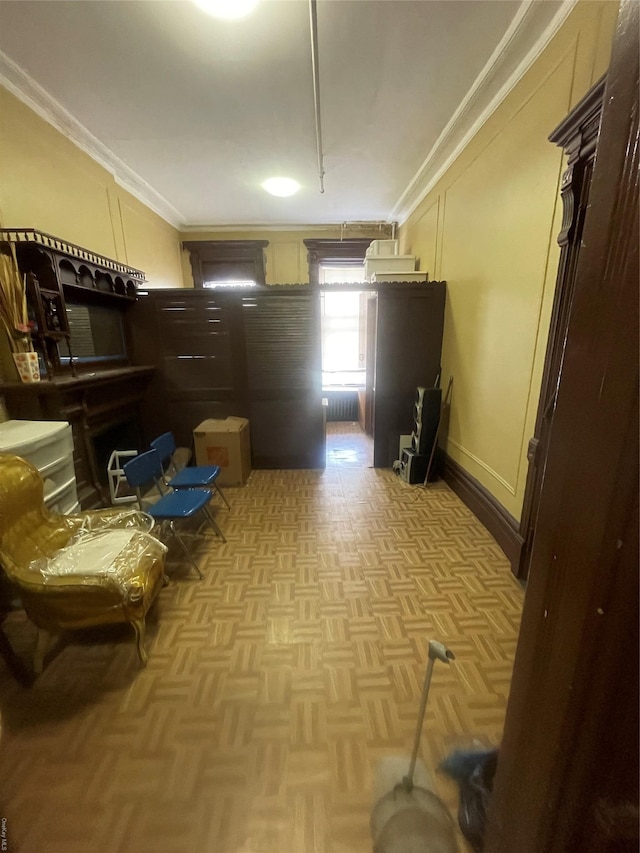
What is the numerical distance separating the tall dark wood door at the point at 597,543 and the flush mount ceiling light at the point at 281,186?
13.4 feet

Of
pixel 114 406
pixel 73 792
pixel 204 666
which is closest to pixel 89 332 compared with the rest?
pixel 114 406

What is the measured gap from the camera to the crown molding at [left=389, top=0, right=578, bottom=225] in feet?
6.21

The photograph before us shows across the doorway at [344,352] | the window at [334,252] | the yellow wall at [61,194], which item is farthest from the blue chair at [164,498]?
the window at [334,252]

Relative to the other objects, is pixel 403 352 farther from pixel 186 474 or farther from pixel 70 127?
pixel 70 127

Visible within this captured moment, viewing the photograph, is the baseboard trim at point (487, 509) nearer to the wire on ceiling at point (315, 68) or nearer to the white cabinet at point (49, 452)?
the white cabinet at point (49, 452)

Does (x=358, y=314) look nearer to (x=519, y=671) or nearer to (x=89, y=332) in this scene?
(x=89, y=332)

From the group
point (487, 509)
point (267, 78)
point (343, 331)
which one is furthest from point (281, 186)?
point (487, 509)

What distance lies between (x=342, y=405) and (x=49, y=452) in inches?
182

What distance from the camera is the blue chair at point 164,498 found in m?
2.22

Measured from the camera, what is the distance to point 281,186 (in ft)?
12.8

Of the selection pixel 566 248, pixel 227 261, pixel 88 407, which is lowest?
pixel 88 407

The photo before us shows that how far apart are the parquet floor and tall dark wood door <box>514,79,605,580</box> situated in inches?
26.0

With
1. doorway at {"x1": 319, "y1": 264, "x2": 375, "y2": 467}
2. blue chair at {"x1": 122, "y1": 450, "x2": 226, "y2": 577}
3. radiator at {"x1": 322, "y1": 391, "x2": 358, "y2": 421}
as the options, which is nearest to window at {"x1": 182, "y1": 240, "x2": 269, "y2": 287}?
doorway at {"x1": 319, "y1": 264, "x2": 375, "y2": 467}

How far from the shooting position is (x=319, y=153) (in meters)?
3.28
